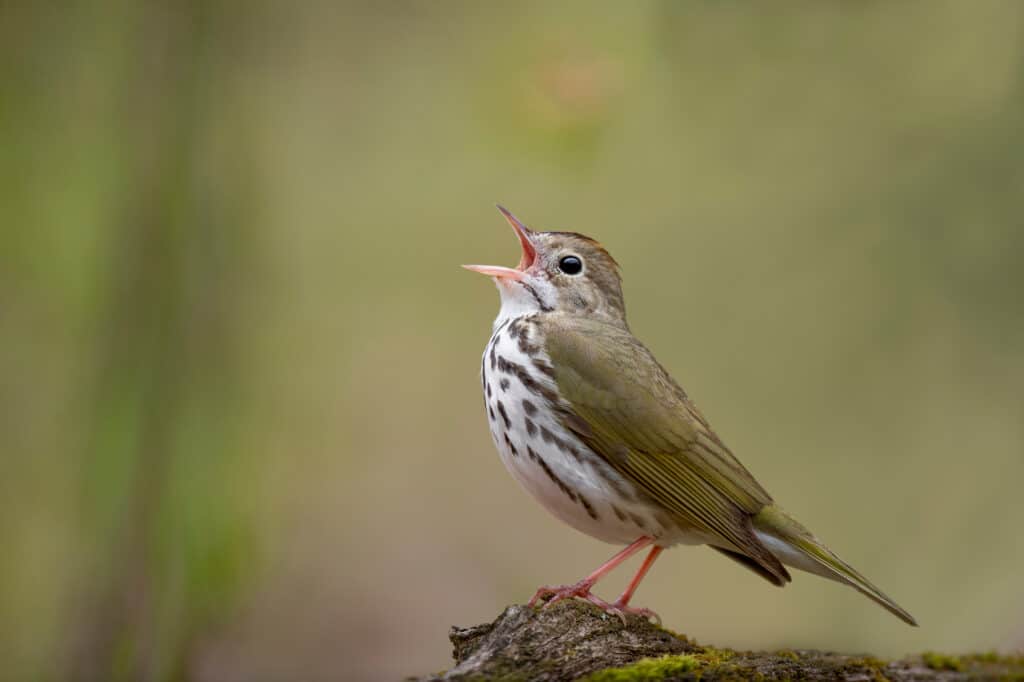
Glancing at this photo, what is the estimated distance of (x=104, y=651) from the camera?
5492mm

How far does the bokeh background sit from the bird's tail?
157 cm

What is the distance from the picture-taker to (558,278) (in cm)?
545

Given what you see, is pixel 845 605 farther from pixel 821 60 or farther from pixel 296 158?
pixel 296 158

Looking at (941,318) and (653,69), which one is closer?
(653,69)

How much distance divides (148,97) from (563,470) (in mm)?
3413

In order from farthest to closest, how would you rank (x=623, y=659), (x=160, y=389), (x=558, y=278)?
(x=160, y=389) → (x=558, y=278) → (x=623, y=659)

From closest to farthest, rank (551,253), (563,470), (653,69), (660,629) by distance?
(660,629)
(563,470)
(551,253)
(653,69)

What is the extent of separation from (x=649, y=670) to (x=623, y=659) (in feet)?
1.13

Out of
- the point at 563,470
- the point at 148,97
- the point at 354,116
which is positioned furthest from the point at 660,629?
the point at 354,116

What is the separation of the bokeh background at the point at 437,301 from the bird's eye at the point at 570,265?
A: 97cm

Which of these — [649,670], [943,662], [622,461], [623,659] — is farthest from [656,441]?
[943,662]

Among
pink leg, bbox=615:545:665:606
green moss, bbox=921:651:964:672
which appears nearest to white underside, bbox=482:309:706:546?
pink leg, bbox=615:545:665:606

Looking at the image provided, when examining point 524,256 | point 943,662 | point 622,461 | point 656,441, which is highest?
point 524,256

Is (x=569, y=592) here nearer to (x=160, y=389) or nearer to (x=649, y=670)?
(x=649, y=670)
